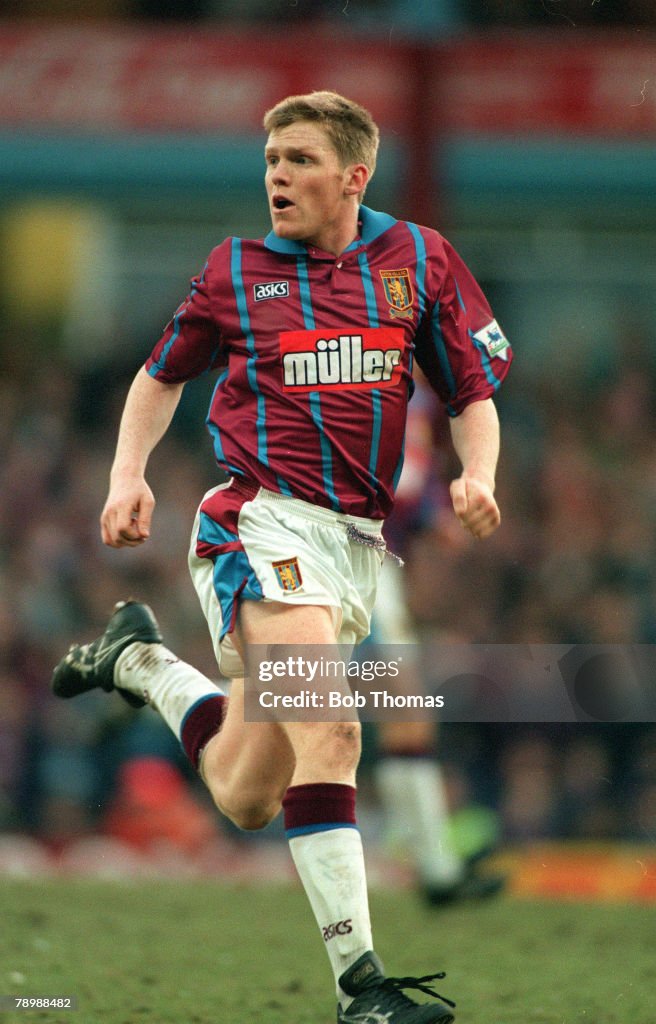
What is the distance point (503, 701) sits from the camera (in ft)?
23.4

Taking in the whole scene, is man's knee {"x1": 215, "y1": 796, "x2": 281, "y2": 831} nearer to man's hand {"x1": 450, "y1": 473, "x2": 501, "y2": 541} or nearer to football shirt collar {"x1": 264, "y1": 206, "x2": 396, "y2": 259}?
man's hand {"x1": 450, "y1": 473, "x2": 501, "y2": 541}

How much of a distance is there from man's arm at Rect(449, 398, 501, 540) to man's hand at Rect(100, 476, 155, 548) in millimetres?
706

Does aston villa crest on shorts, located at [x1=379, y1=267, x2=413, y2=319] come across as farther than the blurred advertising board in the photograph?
No

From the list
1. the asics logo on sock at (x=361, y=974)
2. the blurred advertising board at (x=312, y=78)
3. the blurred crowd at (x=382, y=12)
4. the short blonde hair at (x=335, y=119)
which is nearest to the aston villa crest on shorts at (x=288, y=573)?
the asics logo on sock at (x=361, y=974)

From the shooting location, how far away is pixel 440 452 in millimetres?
7363

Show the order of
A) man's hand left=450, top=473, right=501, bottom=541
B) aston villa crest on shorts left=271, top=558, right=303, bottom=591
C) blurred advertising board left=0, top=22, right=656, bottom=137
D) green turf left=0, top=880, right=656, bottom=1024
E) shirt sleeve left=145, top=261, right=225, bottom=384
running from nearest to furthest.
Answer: man's hand left=450, top=473, right=501, bottom=541, aston villa crest on shorts left=271, top=558, right=303, bottom=591, shirt sleeve left=145, top=261, right=225, bottom=384, green turf left=0, top=880, right=656, bottom=1024, blurred advertising board left=0, top=22, right=656, bottom=137

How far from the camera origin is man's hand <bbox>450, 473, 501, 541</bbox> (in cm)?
346

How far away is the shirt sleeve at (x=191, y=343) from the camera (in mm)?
3791

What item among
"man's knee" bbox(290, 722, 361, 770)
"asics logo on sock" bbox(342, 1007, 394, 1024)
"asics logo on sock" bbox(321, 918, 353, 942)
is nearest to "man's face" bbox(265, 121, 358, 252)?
"man's knee" bbox(290, 722, 361, 770)

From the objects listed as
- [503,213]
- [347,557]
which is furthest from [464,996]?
[503,213]

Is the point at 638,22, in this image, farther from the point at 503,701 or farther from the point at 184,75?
the point at 503,701

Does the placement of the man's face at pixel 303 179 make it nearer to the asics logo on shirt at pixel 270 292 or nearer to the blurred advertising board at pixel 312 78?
the asics logo on shirt at pixel 270 292

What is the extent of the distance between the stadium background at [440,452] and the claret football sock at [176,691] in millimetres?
3597

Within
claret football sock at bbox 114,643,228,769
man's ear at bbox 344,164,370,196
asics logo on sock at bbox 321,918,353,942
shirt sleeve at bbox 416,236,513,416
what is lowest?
asics logo on sock at bbox 321,918,353,942
